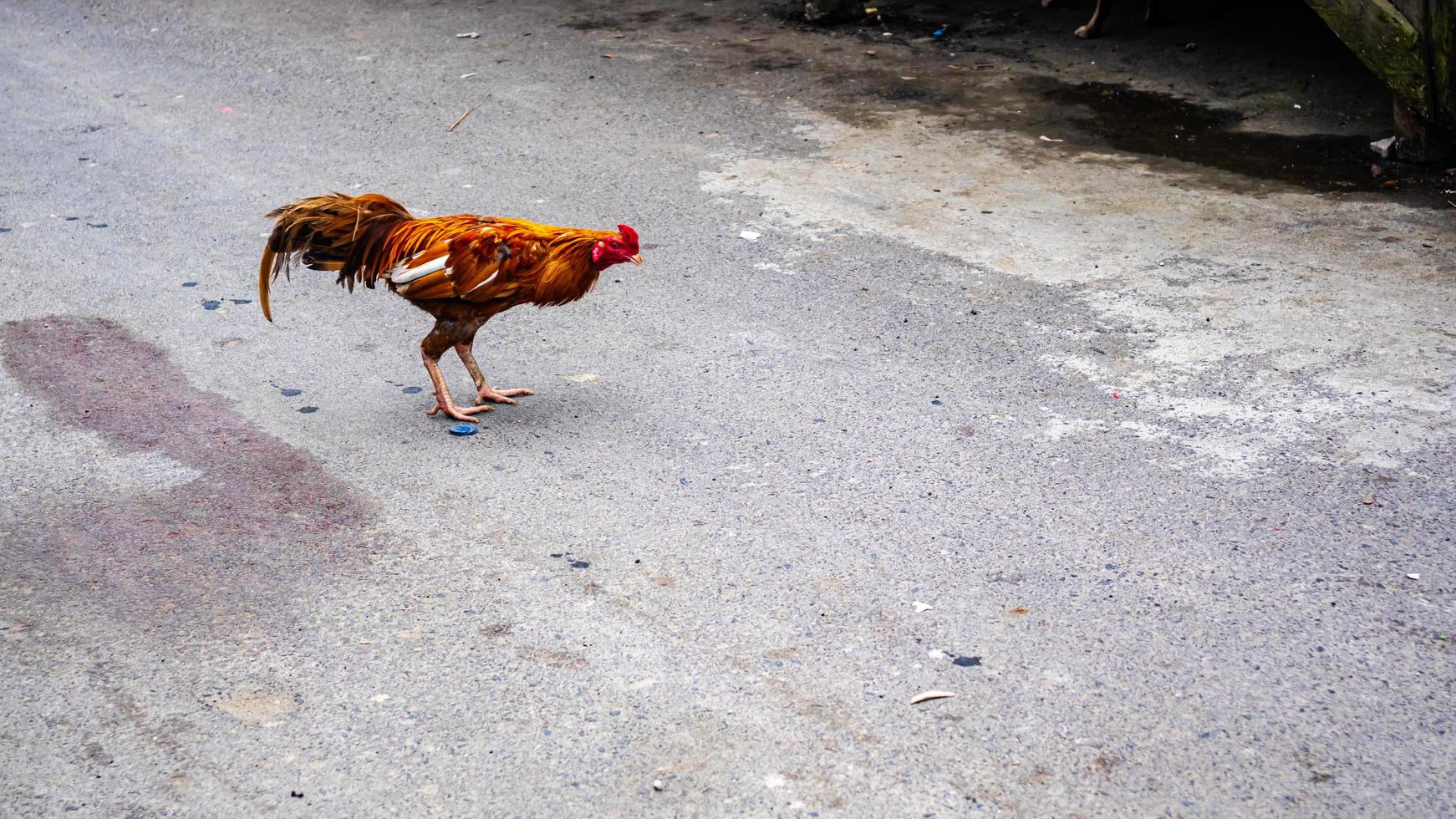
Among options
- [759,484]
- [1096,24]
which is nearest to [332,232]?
[759,484]

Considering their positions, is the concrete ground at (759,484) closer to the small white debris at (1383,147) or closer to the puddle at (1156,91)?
the puddle at (1156,91)

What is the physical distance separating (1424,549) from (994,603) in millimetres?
1512

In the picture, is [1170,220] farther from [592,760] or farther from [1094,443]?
[592,760]

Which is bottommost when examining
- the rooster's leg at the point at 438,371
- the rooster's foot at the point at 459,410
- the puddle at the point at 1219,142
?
the rooster's foot at the point at 459,410

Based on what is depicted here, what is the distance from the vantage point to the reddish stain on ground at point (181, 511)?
427 centimetres

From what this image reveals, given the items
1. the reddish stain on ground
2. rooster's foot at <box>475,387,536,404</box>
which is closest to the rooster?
rooster's foot at <box>475,387,536,404</box>

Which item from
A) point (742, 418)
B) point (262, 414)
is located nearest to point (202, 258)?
point (262, 414)

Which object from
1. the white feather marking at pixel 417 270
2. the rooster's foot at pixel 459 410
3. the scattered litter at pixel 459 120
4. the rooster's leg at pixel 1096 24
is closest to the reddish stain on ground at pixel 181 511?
the rooster's foot at pixel 459 410

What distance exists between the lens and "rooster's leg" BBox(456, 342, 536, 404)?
5398 mm

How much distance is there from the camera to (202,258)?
7125 millimetres

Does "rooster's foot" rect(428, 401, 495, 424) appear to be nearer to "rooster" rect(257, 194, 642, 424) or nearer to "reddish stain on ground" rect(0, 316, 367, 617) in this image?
"rooster" rect(257, 194, 642, 424)

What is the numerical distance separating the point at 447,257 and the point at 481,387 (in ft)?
2.16

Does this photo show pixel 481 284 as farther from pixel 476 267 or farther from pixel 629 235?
pixel 629 235

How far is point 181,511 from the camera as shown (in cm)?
470
